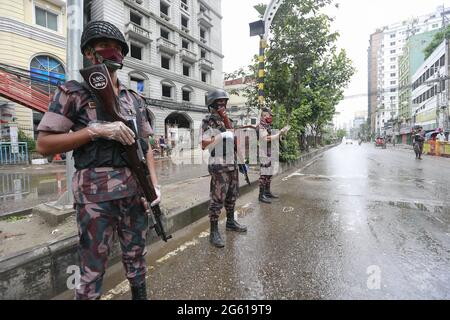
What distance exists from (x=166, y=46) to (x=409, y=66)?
46424mm

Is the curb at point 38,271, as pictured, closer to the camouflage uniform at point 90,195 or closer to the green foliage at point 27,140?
the camouflage uniform at point 90,195

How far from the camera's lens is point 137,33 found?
19562 mm

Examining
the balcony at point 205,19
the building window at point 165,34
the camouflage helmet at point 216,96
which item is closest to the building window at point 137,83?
the building window at point 165,34

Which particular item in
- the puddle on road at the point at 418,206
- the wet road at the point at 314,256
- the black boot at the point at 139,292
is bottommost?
the wet road at the point at 314,256

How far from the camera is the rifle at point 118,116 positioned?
4.54 feet

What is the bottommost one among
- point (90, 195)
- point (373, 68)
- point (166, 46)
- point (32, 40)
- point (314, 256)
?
point (314, 256)

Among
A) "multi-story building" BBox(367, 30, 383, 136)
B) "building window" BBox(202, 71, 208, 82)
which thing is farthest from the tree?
"multi-story building" BBox(367, 30, 383, 136)

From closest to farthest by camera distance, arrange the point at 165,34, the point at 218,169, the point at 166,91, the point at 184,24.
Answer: the point at 218,169 → the point at 165,34 → the point at 166,91 → the point at 184,24

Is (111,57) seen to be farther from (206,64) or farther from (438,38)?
(438,38)

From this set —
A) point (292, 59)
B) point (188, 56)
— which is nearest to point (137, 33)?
point (188, 56)

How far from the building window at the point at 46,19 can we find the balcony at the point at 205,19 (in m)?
15.6

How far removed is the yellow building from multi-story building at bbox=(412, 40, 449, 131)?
30211 millimetres

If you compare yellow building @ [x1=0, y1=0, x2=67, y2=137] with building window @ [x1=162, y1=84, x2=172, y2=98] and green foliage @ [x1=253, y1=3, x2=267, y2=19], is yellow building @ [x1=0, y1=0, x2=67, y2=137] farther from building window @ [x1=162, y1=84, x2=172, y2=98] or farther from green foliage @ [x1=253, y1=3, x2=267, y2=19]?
green foliage @ [x1=253, y1=3, x2=267, y2=19]
